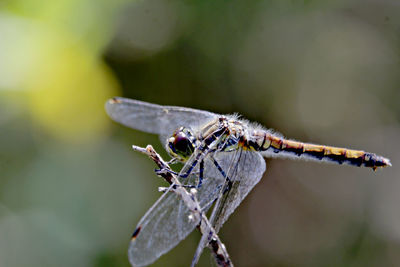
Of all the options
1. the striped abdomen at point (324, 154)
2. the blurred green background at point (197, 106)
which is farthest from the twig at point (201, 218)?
the blurred green background at point (197, 106)

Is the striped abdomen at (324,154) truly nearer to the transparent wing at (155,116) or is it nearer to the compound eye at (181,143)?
the transparent wing at (155,116)

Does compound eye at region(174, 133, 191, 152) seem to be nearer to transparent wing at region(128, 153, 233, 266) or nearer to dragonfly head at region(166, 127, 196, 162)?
dragonfly head at region(166, 127, 196, 162)

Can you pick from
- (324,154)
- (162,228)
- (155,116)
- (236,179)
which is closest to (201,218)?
(162,228)

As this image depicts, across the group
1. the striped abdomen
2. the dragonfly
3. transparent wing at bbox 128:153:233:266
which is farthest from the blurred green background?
transparent wing at bbox 128:153:233:266

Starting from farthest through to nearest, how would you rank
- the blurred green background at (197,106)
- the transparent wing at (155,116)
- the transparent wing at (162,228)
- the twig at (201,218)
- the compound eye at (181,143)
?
the blurred green background at (197,106)
the transparent wing at (155,116)
the compound eye at (181,143)
the transparent wing at (162,228)
the twig at (201,218)

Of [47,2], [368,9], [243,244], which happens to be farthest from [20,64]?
[368,9]

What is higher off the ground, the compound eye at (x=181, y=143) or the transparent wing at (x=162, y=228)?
the compound eye at (x=181, y=143)

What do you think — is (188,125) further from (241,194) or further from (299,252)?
(299,252)
